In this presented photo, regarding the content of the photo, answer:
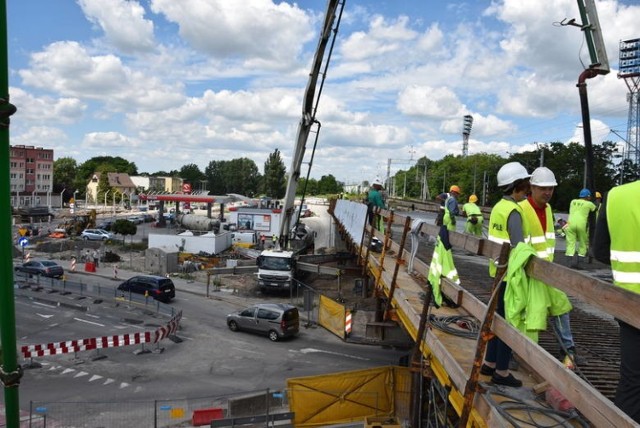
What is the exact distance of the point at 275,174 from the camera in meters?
117

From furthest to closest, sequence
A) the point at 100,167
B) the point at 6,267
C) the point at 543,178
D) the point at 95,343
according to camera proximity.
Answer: the point at 100,167, the point at 95,343, the point at 543,178, the point at 6,267

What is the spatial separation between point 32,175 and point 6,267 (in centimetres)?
10493

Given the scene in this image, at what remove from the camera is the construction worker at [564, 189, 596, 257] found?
38.1 ft

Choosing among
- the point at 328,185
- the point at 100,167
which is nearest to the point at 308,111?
the point at 100,167

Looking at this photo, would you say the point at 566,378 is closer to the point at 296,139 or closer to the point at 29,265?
the point at 296,139

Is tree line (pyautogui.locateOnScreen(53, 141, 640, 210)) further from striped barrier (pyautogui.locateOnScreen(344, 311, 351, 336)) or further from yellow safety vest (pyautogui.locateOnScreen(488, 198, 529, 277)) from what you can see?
yellow safety vest (pyautogui.locateOnScreen(488, 198, 529, 277))

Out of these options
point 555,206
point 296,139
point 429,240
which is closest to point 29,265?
point 296,139

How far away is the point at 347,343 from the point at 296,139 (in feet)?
28.9

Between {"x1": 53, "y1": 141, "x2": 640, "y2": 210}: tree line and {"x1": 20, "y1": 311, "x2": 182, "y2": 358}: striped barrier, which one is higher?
{"x1": 53, "y1": 141, "x2": 640, "y2": 210}: tree line

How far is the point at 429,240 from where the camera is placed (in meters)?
18.2

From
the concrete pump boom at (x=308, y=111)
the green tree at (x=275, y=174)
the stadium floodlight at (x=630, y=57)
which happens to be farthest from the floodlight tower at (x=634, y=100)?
the green tree at (x=275, y=174)

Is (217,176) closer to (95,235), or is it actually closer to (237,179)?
(237,179)

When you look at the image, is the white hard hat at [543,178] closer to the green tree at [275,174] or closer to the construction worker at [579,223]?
the construction worker at [579,223]

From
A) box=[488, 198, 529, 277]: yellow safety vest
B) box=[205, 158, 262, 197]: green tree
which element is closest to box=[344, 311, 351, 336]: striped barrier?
box=[488, 198, 529, 277]: yellow safety vest
